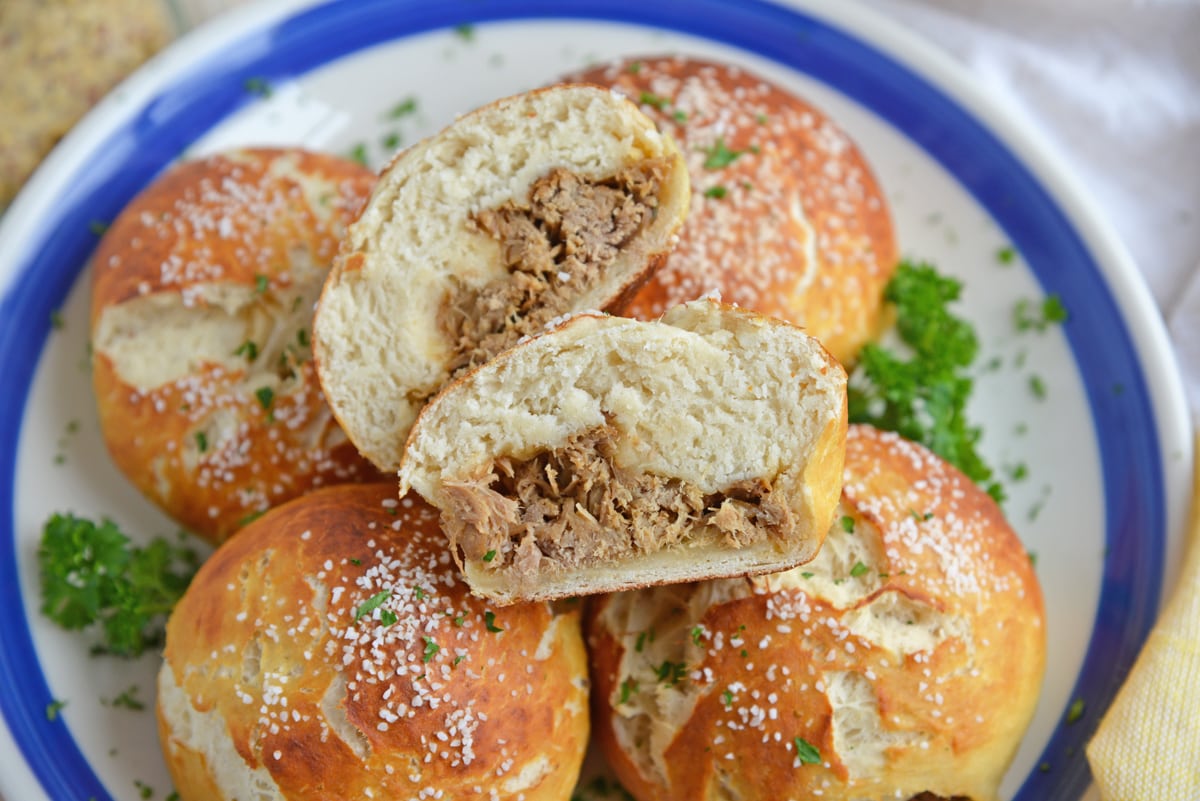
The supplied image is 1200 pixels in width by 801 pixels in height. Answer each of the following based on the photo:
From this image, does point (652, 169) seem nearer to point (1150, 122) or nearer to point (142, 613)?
point (142, 613)

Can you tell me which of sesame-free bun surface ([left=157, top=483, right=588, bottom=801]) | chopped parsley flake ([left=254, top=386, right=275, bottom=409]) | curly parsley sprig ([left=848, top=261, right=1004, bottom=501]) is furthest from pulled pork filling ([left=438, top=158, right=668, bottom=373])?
curly parsley sprig ([left=848, top=261, right=1004, bottom=501])

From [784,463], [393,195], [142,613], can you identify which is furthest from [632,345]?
[142,613]

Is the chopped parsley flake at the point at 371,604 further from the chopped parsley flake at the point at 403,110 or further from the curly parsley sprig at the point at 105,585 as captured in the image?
the chopped parsley flake at the point at 403,110

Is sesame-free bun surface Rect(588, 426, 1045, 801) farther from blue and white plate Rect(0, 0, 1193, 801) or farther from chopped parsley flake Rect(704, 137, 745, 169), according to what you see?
chopped parsley flake Rect(704, 137, 745, 169)

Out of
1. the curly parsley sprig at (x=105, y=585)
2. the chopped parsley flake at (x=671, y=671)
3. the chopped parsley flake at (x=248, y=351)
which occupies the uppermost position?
the chopped parsley flake at (x=248, y=351)

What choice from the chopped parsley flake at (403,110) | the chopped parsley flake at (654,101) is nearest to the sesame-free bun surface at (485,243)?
the chopped parsley flake at (654,101)

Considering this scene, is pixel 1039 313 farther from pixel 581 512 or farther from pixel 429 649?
pixel 429 649

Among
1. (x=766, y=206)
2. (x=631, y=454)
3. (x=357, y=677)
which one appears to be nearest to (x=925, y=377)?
(x=766, y=206)
